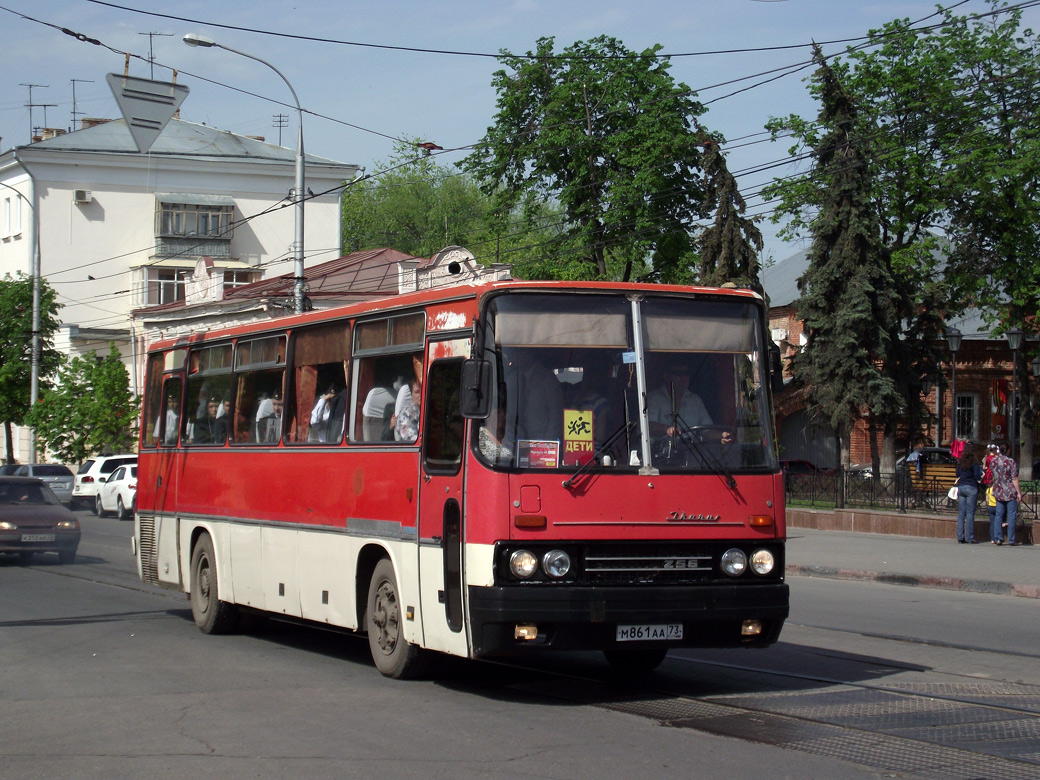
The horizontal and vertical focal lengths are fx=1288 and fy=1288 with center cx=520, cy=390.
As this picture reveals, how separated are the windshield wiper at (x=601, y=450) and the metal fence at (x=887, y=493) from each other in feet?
58.9

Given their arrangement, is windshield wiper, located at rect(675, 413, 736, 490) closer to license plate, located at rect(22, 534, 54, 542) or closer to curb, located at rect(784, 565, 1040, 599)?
curb, located at rect(784, 565, 1040, 599)

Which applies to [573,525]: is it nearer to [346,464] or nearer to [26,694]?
[346,464]

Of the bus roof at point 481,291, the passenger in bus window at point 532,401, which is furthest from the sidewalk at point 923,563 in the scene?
the passenger in bus window at point 532,401

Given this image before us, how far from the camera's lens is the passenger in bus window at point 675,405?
28.2 feet

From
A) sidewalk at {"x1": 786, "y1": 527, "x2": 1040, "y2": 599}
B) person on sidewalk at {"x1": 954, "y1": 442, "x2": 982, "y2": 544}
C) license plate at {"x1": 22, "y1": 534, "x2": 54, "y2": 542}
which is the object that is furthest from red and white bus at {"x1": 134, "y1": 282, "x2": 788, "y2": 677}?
person on sidewalk at {"x1": 954, "y1": 442, "x2": 982, "y2": 544}

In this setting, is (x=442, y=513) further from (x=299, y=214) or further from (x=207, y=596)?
(x=299, y=214)

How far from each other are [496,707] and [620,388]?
7.41 feet

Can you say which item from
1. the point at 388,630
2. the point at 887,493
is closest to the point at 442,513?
the point at 388,630

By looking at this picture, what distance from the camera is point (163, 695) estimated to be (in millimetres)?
9141

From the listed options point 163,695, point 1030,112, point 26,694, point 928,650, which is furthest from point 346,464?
point 1030,112

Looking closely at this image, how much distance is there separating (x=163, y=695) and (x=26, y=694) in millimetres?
1028

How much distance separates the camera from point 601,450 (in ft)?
27.6

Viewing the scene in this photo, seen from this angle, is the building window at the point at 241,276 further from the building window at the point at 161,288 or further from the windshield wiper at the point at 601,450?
the windshield wiper at the point at 601,450

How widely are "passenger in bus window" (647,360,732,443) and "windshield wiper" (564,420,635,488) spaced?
18cm
